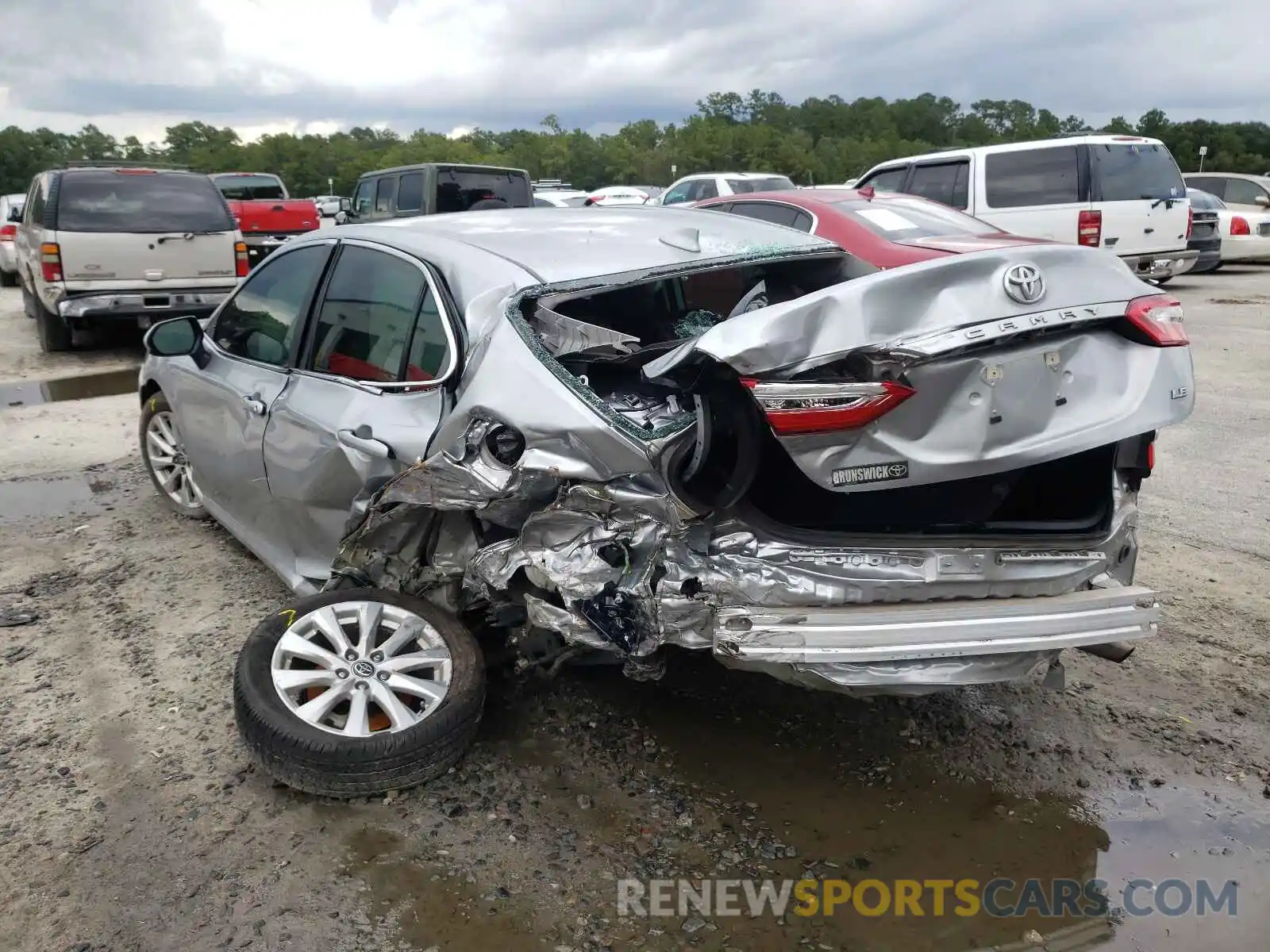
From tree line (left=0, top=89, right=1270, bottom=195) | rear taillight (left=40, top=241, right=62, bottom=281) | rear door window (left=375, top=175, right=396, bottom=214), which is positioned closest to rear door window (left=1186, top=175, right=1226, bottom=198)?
rear door window (left=375, top=175, right=396, bottom=214)

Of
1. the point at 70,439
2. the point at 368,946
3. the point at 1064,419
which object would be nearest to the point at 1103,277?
the point at 1064,419

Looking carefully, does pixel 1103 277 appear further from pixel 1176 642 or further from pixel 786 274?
pixel 1176 642

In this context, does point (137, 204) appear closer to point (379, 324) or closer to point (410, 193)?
point (410, 193)

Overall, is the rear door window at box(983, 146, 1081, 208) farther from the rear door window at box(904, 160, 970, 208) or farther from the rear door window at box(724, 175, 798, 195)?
the rear door window at box(724, 175, 798, 195)

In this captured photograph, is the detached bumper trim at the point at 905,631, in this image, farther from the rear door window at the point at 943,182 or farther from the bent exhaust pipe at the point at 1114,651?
the rear door window at the point at 943,182

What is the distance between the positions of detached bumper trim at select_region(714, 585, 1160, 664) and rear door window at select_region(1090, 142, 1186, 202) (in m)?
10.2

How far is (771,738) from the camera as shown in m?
3.24

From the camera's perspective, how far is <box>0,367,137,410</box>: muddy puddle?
863cm

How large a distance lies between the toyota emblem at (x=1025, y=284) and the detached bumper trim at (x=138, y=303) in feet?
29.0

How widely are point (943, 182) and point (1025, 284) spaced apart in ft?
32.1

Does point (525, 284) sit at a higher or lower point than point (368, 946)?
higher

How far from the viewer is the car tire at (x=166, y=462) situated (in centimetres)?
516

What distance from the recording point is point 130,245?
9938 mm

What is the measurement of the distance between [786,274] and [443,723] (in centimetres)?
219
